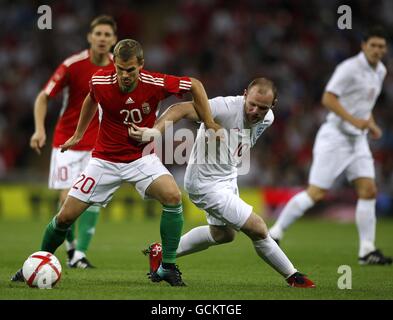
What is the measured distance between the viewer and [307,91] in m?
18.8

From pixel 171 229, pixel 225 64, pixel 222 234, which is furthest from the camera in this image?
pixel 225 64

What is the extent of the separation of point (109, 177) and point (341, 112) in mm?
3599

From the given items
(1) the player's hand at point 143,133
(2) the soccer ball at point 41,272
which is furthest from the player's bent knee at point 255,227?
(2) the soccer ball at point 41,272

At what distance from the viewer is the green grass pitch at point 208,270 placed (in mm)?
6410

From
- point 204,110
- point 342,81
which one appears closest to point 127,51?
point 204,110

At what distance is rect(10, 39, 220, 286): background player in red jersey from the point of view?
684 centimetres

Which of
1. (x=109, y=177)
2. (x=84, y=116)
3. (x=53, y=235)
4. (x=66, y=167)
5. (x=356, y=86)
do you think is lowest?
(x=53, y=235)

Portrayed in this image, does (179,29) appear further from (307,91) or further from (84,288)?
(84,288)

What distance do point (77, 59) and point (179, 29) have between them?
38.4 feet

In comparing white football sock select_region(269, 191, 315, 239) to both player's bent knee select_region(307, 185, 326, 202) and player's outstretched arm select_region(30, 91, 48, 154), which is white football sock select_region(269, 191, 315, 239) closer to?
player's bent knee select_region(307, 185, 326, 202)

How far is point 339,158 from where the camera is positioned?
993cm

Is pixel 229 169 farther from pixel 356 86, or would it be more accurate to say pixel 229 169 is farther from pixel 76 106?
pixel 356 86

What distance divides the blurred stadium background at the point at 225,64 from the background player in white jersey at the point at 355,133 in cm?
659
